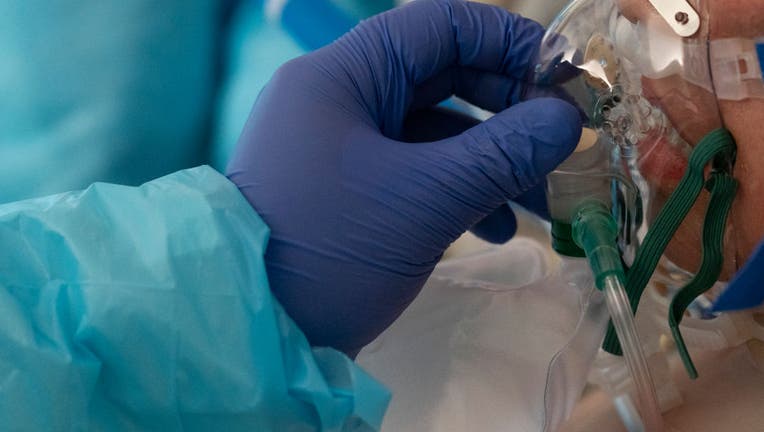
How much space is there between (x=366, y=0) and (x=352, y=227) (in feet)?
1.42

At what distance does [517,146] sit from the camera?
58 cm

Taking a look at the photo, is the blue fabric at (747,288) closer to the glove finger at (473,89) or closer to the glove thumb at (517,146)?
the glove thumb at (517,146)

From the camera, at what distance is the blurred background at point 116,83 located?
0.81 meters

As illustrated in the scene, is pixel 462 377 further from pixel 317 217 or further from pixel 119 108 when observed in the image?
pixel 119 108

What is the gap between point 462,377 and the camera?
739 millimetres

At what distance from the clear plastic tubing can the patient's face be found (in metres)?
0.09

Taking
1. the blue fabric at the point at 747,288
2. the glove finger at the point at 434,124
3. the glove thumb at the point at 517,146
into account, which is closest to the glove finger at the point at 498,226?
the glove finger at the point at 434,124

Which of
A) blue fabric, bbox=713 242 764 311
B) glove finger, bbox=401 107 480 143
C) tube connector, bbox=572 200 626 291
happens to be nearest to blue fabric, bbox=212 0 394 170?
glove finger, bbox=401 107 480 143

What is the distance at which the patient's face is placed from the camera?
481 millimetres

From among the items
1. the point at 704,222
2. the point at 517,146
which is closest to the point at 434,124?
the point at 517,146

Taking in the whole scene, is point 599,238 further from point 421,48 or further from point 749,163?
point 421,48

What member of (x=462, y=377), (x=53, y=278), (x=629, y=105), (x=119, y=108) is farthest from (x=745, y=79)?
(x=119, y=108)

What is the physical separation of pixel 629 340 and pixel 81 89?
0.65 m

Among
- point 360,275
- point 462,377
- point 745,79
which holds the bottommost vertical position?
point 462,377
